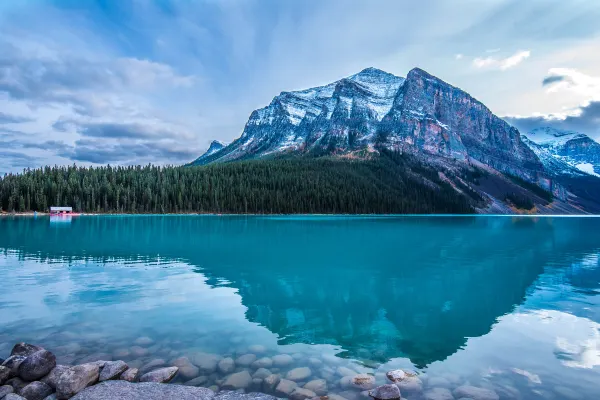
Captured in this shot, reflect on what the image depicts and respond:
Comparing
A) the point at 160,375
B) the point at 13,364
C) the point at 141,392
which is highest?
the point at 13,364

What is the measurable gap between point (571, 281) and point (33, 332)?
37.9 metres

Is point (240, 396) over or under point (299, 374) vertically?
over

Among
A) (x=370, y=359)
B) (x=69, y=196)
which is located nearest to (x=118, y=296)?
(x=370, y=359)

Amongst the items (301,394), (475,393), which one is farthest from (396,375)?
(301,394)

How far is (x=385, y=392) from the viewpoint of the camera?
1149cm

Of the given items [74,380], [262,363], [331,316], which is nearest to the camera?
[74,380]

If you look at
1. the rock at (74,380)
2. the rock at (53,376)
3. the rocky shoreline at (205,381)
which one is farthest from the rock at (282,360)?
the rock at (53,376)

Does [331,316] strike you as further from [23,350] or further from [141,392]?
[23,350]

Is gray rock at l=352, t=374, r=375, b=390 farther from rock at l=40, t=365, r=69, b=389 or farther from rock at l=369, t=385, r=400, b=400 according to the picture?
rock at l=40, t=365, r=69, b=389

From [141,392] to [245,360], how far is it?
170 inches

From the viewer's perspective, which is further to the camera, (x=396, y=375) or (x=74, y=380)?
(x=396, y=375)

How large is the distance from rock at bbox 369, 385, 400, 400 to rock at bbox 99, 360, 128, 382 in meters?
7.97

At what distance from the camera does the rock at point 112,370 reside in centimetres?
1206

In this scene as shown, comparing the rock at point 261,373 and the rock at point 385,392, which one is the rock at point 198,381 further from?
the rock at point 385,392
